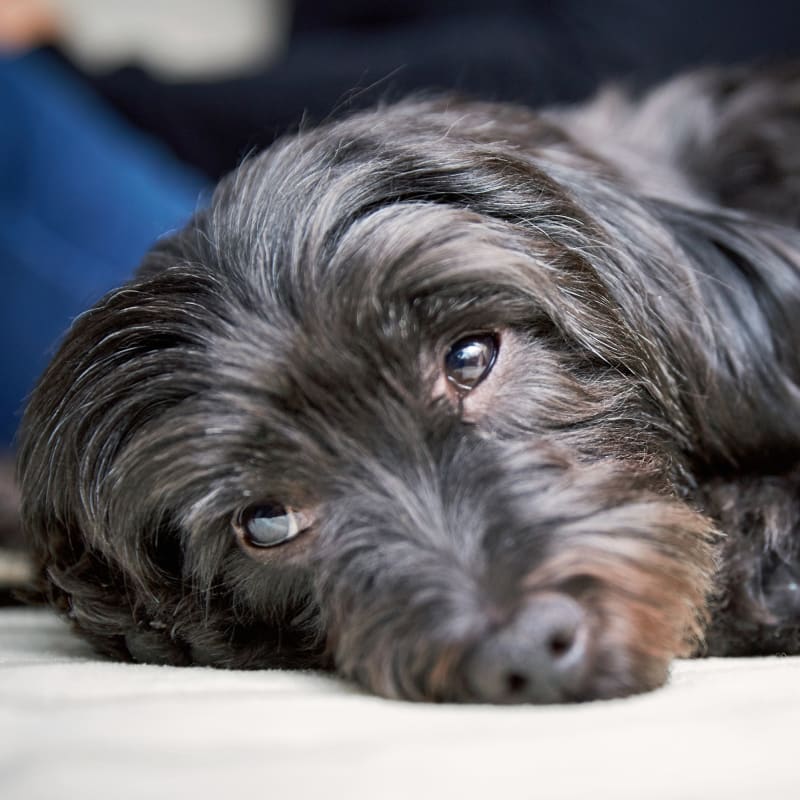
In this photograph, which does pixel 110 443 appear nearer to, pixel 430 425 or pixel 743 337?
pixel 430 425

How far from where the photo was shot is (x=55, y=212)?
3.93 m

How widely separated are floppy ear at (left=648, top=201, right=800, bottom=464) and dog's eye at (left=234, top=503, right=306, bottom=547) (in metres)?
0.78

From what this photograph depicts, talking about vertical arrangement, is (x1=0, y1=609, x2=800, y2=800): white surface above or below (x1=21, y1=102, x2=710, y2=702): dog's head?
below

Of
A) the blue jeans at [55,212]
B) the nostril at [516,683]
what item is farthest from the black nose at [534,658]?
the blue jeans at [55,212]

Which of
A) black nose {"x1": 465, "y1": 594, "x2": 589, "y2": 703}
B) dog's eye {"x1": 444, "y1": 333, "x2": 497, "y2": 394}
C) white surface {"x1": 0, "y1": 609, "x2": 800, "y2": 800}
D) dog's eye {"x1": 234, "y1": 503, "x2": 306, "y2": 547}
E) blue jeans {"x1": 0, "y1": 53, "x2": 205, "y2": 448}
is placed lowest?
white surface {"x1": 0, "y1": 609, "x2": 800, "y2": 800}

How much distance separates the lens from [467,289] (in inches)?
68.8

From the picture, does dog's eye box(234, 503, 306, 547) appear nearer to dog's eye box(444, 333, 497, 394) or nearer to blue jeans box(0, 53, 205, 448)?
dog's eye box(444, 333, 497, 394)

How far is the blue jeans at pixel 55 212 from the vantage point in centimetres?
386

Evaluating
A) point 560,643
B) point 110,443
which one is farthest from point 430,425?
point 110,443

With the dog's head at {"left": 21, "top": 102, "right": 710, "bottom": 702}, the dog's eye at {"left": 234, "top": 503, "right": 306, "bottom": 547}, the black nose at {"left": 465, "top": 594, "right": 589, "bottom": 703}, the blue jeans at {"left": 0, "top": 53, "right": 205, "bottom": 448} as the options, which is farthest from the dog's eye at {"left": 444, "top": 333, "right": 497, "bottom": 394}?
the blue jeans at {"left": 0, "top": 53, "right": 205, "bottom": 448}

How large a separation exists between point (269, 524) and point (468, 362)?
0.44m

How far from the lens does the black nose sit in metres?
1.32

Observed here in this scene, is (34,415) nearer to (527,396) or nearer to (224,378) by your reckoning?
(224,378)

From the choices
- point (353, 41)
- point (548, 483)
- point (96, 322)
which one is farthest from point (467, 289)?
point (353, 41)
